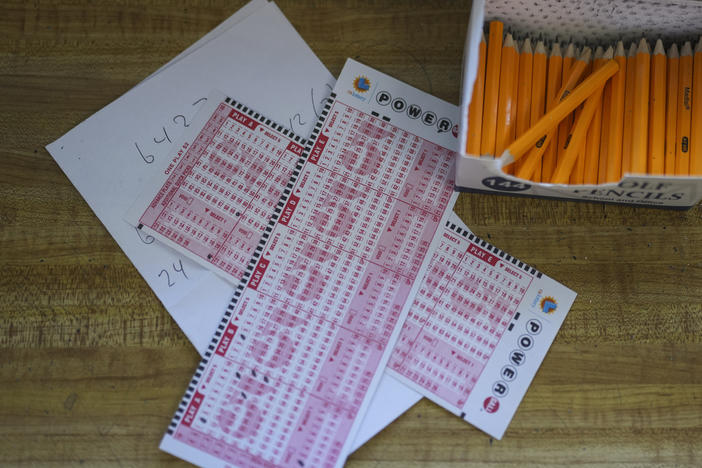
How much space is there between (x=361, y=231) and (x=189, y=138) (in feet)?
0.78

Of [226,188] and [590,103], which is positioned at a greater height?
[590,103]

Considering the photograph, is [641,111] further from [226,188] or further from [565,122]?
[226,188]

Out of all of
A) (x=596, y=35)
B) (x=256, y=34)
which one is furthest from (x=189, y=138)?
(x=596, y=35)

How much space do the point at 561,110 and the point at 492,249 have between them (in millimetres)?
168

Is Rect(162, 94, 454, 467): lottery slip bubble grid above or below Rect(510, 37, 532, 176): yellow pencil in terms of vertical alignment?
below

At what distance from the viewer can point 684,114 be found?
62 centimetres

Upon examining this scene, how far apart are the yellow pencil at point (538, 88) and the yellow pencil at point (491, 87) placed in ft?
0.14

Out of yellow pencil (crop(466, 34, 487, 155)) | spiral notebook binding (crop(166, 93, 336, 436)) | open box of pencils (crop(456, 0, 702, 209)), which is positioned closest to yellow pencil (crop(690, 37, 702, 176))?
open box of pencils (crop(456, 0, 702, 209))

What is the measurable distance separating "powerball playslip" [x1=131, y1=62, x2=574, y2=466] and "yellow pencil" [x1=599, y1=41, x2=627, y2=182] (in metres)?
0.14

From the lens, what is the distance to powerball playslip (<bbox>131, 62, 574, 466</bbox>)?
2.09ft

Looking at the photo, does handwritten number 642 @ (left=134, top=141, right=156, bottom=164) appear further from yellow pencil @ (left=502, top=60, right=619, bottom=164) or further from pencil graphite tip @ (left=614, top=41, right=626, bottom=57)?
pencil graphite tip @ (left=614, top=41, right=626, bottom=57)

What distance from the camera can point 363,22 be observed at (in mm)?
711

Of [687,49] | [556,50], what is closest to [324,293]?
[556,50]

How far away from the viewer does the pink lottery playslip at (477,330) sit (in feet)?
2.10
